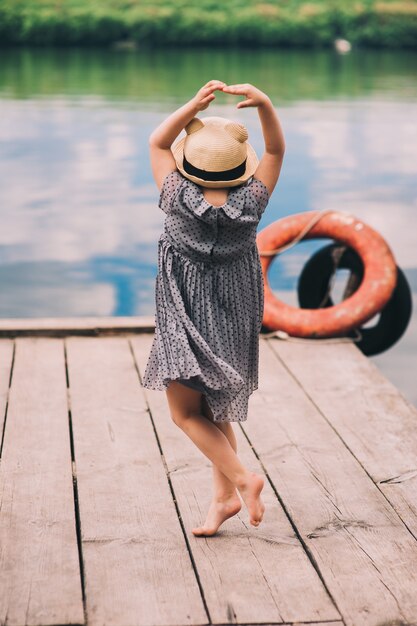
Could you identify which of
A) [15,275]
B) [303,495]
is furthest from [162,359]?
[15,275]

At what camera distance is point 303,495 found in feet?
10.4

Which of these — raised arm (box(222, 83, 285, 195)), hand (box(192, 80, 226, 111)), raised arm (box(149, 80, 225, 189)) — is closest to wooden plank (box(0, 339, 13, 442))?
raised arm (box(149, 80, 225, 189))

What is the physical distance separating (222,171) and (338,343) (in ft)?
7.85

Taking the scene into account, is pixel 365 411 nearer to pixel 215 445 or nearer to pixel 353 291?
pixel 215 445

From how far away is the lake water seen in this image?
30.2ft

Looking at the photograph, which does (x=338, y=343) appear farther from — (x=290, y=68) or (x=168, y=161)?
(x=290, y=68)

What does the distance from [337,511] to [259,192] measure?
962mm

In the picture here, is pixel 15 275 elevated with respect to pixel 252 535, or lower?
lower

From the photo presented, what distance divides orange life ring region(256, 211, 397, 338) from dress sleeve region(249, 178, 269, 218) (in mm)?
2210

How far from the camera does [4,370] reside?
440 cm

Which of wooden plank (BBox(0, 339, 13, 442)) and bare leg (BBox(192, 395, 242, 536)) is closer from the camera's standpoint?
bare leg (BBox(192, 395, 242, 536))

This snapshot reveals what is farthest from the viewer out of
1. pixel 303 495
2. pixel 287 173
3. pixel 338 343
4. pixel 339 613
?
pixel 287 173

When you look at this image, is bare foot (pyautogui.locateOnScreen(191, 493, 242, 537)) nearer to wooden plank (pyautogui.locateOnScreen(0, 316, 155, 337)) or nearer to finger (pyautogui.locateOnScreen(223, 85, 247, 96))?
finger (pyautogui.locateOnScreen(223, 85, 247, 96))

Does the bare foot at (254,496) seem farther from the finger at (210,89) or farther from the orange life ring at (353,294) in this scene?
the orange life ring at (353,294)
